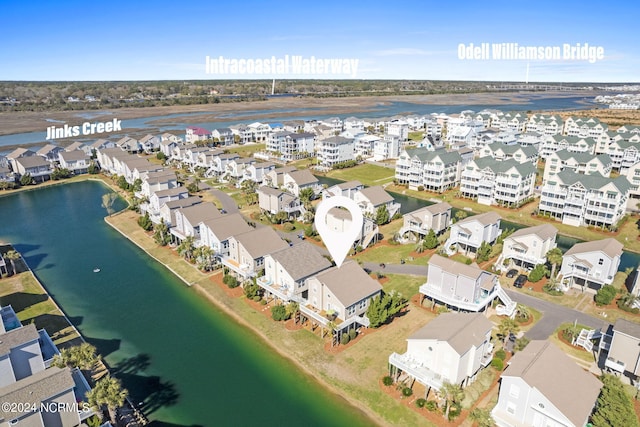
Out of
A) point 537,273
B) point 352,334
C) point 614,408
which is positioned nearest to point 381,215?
point 537,273

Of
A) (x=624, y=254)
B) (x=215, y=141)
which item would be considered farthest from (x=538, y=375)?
(x=215, y=141)

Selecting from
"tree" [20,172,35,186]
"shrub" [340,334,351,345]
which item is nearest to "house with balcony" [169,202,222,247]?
"shrub" [340,334,351,345]

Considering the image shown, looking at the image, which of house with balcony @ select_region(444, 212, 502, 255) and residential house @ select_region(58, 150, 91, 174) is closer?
house with balcony @ select_region(444, 212, 502, 255)

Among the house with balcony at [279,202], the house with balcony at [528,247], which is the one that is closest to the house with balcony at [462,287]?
the house with balcony at [528,247]

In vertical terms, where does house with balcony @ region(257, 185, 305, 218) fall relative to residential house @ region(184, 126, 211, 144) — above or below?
below

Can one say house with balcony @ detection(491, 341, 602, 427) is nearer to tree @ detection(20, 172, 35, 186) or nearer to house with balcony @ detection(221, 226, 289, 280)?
house with balcony @ detection(221, 226, 289, 280)

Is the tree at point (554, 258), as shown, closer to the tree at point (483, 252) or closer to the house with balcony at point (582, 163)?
the tree at point (483, 252)

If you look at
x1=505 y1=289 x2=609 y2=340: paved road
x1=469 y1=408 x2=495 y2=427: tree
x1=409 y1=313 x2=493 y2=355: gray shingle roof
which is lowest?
x1=469 y1=408 x2=495 y2=427: tree
